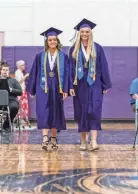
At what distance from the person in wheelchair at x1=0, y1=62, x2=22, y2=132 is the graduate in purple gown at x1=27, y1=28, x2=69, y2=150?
276 centimetres

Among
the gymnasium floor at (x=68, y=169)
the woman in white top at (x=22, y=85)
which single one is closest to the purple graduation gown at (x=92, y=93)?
the gymnasium floor at (x=68, y=169)

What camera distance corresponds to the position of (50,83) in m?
6.42

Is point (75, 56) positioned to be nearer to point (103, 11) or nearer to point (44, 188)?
point (44, 188)

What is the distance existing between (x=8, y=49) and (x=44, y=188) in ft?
31.1

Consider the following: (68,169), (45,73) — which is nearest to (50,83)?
(45,73)

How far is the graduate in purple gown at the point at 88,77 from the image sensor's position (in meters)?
6.43

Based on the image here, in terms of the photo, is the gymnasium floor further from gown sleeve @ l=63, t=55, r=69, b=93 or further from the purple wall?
the purple wall

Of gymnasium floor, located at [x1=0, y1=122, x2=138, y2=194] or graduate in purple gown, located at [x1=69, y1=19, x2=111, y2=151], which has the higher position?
graduate in purple gown, located at [x1=69, y1=19, x2=111, y2=151]

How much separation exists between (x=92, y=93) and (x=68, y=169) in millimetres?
1881

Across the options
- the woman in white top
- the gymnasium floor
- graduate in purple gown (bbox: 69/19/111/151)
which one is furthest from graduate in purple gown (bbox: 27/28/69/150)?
the woman in white top

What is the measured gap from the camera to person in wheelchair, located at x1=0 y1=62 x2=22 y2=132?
9203mm

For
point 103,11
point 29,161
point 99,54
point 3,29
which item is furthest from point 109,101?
point 29,161

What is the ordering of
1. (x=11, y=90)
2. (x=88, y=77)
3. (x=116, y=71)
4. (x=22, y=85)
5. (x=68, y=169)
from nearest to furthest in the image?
1. (x=68, y=169)
2. (x=88, y=77)
3. (x=11, y=90)
4. (x=22, y=85)
5. (x=116, y=71)

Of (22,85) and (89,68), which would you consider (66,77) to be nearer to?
(89,68)
